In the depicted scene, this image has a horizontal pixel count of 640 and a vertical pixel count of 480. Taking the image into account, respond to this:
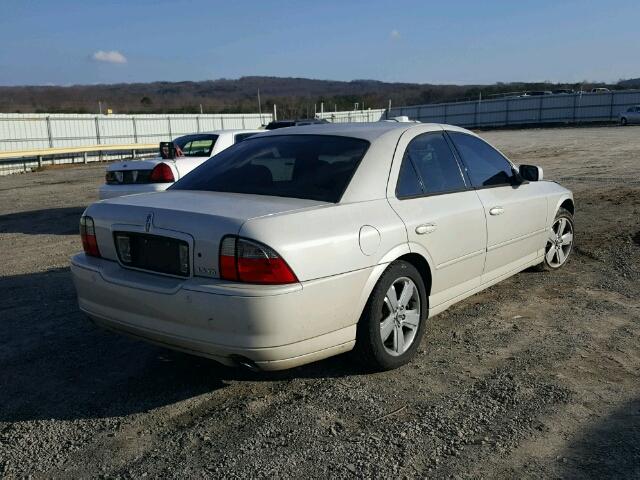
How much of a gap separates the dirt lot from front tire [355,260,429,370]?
137mm

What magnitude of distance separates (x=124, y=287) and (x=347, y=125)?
2.21 m

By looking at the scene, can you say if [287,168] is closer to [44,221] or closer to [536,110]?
[44,221]

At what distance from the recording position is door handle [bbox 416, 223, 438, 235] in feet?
13.2

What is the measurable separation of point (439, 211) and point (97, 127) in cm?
2990

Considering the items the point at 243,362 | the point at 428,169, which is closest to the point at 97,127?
the point at 428,169

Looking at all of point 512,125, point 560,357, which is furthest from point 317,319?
point 512,125

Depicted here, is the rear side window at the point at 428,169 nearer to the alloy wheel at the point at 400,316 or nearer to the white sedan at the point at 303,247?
the white sedan at the point at 303,247

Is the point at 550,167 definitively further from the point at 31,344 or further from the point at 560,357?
the point at 31,344

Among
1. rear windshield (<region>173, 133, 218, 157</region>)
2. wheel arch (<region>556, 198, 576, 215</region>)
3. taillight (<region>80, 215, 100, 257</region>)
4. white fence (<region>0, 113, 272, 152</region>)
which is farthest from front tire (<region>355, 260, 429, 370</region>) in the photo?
white fence (<region>0, 113, 272, 152</region>)

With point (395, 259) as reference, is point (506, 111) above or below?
below

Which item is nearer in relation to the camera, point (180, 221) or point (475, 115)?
point (180, 221)

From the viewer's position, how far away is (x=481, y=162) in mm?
5105

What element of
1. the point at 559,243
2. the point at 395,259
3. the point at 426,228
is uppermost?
the point at 426,228

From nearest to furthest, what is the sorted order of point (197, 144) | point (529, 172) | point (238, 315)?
point (238, 315) < point (529, 172) < point (197, 144)
